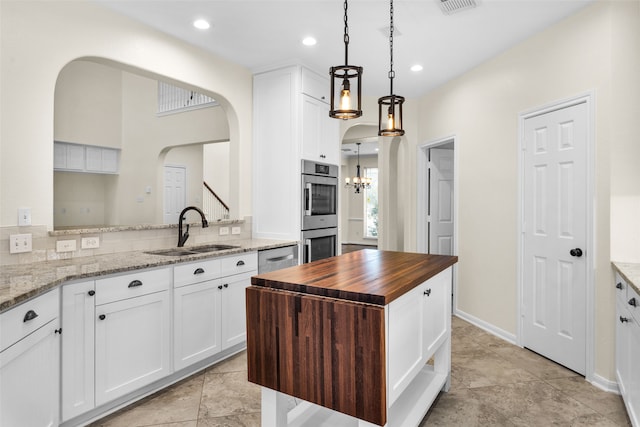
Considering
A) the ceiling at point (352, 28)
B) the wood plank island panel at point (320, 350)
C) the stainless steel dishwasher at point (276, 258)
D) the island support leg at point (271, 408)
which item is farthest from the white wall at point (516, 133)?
the island support leg at point (271, 408)

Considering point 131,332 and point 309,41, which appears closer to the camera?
point 131,332

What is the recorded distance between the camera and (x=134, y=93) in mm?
7312

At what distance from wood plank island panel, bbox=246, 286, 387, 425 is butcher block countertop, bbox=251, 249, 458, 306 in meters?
0.04

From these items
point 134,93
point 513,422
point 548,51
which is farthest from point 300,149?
point 134,93

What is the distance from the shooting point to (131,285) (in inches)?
93.4

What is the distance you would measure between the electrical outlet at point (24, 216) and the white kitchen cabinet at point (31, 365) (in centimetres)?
72

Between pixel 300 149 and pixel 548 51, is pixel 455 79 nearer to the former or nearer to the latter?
pixel 548 51

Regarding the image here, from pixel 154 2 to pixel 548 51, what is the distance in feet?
10.4

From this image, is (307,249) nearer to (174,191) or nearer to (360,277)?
(360,277)

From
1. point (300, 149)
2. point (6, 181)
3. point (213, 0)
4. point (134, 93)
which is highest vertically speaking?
point (134, 93)

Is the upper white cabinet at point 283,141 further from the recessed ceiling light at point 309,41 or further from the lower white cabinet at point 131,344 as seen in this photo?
the lower white cabinet at point 131,344

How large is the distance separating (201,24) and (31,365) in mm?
2661

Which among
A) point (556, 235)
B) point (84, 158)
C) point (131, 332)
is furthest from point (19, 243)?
point (84, 158)

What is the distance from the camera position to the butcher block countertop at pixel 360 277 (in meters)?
1.61
